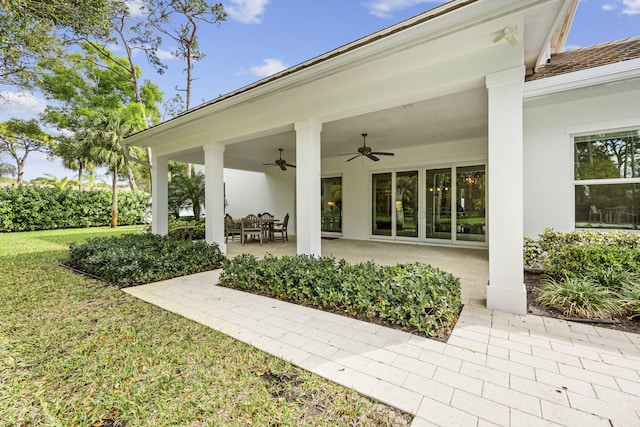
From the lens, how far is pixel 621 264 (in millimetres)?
3523

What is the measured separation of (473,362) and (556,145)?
433 centimetres

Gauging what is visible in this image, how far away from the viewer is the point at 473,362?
7.30 feet

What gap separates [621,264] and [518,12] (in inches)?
131

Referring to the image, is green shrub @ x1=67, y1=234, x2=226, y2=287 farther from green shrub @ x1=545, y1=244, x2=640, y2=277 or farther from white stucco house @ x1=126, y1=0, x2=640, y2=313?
green shrub @ x1=545, y1=244, x2=640, y2=277

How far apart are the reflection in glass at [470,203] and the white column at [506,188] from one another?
16.5ft

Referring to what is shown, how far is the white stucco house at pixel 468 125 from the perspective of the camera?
10.2ft

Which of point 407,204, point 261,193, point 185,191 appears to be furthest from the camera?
point 261,193

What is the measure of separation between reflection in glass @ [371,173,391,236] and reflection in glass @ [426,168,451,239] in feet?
4.16

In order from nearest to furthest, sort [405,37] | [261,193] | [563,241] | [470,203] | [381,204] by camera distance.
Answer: [405,37] < [563,241] < [470,203] < [381,204] < [261,193]

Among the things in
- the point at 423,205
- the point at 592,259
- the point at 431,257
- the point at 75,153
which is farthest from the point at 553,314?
the point at 75,153

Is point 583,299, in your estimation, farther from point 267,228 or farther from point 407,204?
point 267,228

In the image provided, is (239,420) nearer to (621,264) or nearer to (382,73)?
(382,73)

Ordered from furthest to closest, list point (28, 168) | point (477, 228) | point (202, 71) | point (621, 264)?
point (28, 168) → point (202, 71) → point (477, 228) → point (621, 264)

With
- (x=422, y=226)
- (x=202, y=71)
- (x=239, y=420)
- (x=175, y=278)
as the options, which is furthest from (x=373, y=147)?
(x=202, y=71)
